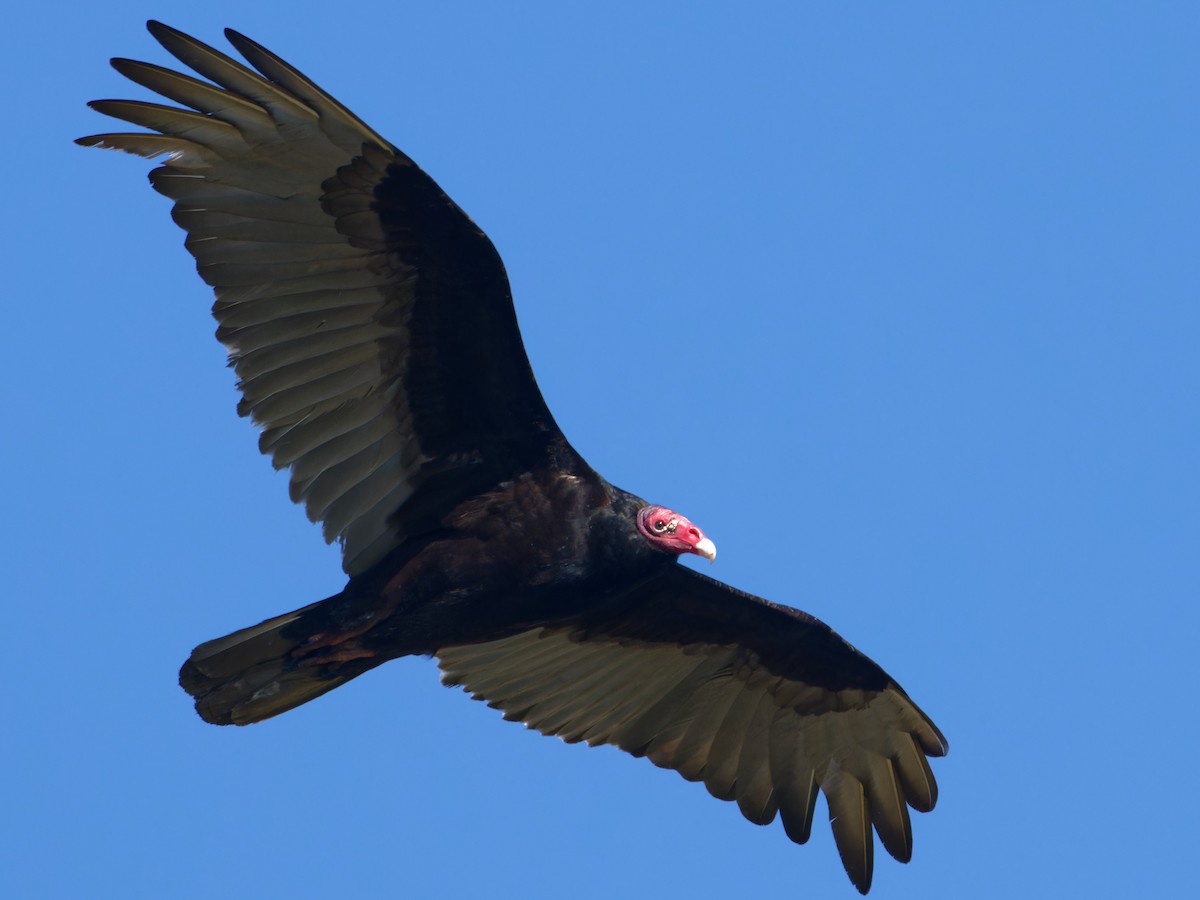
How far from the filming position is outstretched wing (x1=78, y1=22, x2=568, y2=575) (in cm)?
737

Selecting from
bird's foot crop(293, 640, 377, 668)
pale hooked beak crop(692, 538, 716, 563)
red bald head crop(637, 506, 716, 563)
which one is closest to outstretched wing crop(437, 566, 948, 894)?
pale hooked beak crop(692, 538, 716, 563)

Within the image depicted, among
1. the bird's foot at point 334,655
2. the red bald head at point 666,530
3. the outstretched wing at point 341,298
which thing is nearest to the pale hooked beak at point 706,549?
the red bald head at point 666,530

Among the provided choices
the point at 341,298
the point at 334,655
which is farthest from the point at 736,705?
the point at 341,298

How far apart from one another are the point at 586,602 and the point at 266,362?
5.35 feet

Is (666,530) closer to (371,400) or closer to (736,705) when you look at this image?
(371,400)

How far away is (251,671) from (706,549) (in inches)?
76.2

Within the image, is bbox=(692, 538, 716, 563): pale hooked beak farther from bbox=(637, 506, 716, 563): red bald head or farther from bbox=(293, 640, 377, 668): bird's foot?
bbox=(293, 640, 377, 668): bird's foot

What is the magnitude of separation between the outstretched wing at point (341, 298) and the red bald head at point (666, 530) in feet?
Result: 1.36

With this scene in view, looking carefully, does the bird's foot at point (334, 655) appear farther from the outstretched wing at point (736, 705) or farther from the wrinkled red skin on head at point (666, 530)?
the wrinkled red skin on head at point (666, 530)

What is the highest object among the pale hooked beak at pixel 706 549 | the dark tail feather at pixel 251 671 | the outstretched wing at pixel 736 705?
the pale hooked beak at pixel 706 549

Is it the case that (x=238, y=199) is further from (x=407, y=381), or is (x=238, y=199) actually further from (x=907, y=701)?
(x=907, y=701)

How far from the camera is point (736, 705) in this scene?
355 inches

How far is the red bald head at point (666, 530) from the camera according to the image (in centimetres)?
783

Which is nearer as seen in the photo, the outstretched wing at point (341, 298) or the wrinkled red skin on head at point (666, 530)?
the outstretched wing at point (341, 298)
